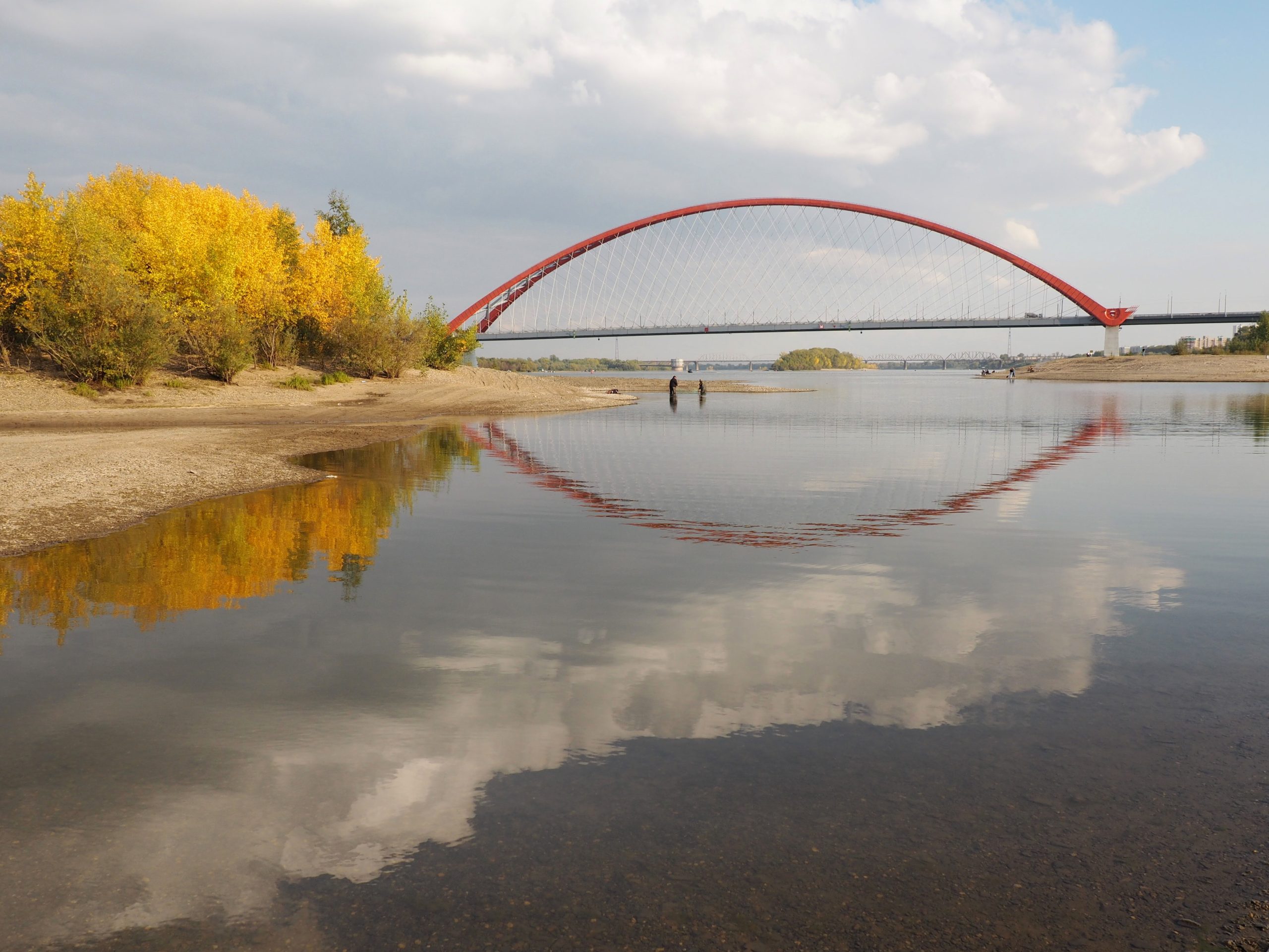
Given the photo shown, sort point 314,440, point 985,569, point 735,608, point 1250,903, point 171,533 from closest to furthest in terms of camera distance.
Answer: point 1250,903 < point 735,608 < point 985,569 < point 171,533 < point 314,440

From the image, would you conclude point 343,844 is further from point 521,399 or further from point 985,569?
point 521,399

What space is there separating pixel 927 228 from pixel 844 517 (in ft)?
360

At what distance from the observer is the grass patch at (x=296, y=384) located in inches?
1945

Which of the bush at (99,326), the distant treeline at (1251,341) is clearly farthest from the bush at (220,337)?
the distant treeline at (1251,341)

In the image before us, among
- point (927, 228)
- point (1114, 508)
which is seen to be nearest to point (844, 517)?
point (1114, 508)

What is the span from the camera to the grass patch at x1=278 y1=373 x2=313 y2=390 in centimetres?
4941

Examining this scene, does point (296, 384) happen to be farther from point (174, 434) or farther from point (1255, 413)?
point (1255, 413)

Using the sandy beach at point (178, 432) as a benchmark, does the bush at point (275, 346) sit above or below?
above

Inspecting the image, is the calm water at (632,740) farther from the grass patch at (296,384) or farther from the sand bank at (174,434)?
the grass patch at (296,384)

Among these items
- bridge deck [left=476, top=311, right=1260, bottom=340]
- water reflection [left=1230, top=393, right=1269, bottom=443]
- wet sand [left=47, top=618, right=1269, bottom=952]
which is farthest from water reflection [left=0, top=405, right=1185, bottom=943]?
bridge deck [left=476, top=311, right=1260, bottom=340]

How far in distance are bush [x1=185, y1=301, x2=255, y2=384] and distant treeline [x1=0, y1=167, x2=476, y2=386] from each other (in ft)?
0.28

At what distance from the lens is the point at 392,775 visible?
505 cm

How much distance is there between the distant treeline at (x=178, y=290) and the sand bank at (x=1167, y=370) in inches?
4353

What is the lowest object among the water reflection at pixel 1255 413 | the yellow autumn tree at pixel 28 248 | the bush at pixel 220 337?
the water reflection at pixel 1255 413
